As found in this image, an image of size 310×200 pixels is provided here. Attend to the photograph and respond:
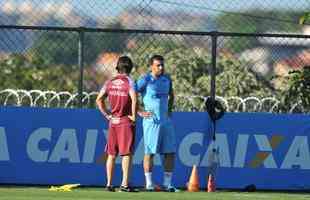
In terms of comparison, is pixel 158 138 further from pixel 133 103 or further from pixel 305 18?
pixel 305 18

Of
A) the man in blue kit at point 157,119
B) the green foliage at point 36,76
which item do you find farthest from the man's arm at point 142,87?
the green foliage at point 36,76

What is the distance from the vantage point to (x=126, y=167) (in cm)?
1869

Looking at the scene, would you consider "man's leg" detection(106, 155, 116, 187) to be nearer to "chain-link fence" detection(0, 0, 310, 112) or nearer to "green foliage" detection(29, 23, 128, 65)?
"chain-link fence" detection(0, 0, 310, 112)

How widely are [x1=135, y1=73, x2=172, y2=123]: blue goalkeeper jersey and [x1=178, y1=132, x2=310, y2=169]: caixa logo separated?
102 centimetres

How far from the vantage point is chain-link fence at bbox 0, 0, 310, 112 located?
20.8 metres

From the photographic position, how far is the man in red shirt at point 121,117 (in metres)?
18.8

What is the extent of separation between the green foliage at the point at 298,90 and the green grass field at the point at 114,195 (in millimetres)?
1864

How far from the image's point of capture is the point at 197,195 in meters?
18.4

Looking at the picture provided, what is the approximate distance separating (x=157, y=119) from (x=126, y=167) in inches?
41.6

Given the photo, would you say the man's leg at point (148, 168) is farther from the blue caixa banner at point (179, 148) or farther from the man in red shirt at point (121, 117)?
the blue caixa banner at point (179, 148)

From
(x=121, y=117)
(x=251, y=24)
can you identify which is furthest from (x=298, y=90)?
(x=251, y=24)

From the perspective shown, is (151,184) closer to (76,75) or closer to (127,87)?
(127,87)

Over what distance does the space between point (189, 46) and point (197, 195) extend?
5.13m

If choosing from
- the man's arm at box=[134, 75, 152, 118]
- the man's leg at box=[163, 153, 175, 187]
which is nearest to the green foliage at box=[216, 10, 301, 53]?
the man's arm at box=[134, 75, 152, 118]
